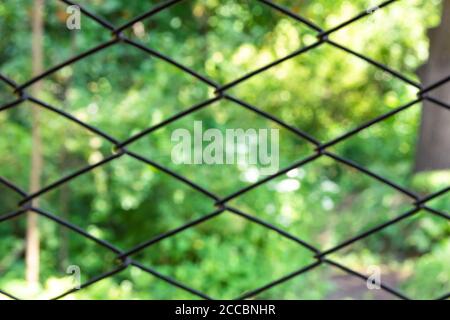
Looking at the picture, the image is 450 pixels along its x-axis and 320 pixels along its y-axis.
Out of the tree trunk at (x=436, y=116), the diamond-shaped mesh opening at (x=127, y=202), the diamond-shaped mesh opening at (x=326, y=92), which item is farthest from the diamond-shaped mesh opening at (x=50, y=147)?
the tree trunk at (x=436, y=116)

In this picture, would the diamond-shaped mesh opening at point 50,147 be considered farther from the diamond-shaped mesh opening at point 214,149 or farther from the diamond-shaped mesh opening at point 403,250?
the diamond-shaped mesh opening at point 403,250

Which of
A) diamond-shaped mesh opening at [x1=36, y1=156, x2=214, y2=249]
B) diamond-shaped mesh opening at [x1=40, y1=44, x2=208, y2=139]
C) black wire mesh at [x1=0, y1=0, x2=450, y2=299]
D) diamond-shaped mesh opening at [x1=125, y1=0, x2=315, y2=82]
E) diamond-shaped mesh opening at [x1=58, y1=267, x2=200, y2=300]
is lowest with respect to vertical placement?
black wire mesh at [x1=0, y1=0, x2=450, y2=299]

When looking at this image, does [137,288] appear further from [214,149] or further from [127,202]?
[214,149]

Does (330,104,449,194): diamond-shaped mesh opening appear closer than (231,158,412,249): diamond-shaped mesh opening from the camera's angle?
No

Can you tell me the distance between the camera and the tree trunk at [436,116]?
4172 mm

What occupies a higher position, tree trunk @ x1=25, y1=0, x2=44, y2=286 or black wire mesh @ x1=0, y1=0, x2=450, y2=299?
tree trunk @ x1=25, y1=0, x2=44, y2=286

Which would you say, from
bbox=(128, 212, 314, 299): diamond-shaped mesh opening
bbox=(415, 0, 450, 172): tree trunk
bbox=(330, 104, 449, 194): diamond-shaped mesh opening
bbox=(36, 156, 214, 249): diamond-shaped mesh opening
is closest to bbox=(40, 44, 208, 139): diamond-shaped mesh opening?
bbox=(36, 156, 214, 249): diamond-shaped mesh opening

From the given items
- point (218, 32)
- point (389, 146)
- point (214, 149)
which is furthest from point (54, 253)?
point (389, 146)

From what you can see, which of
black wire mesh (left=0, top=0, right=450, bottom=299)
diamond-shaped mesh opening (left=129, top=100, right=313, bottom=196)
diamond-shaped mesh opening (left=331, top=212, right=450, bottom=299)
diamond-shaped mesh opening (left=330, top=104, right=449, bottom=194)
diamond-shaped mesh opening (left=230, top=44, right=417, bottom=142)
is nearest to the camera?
black wire mesh (left=0, top=0, right=450, bottom=299)

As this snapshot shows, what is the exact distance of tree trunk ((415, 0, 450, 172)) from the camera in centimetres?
417

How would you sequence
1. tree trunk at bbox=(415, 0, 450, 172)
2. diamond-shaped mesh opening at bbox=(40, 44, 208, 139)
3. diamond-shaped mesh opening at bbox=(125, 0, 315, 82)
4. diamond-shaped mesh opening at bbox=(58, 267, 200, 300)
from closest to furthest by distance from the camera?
diamond-shaped mesh opening at bbox=(58, 267, 200, 300) < diamond-shaped mesh opening at bbox=(40, 44, 208, 139) < diamond-shaped mesh opening at bbox=(125, 0, 315, 82) < tree trunk at bbox=(415, 0, 450, 172)

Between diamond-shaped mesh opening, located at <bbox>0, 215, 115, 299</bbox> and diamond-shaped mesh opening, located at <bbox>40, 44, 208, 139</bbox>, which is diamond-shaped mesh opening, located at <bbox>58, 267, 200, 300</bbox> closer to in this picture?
diamond-shaped mesh opening, located at <bbox>0, 215, 115, 299</bbox>

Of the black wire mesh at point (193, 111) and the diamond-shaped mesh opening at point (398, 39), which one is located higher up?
the diamond-shaped mesh opening at point (398, 39)

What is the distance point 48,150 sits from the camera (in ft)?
9.75
